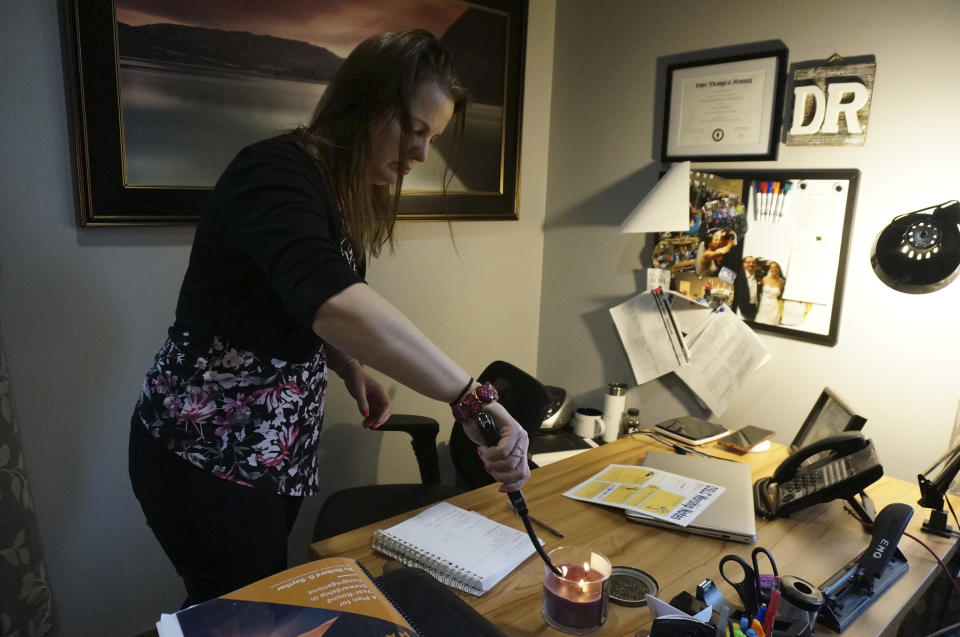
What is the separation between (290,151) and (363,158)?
0.15 metres

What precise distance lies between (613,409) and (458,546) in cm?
114

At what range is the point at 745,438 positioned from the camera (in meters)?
1.62

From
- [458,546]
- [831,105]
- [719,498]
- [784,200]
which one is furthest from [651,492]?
[831,105]

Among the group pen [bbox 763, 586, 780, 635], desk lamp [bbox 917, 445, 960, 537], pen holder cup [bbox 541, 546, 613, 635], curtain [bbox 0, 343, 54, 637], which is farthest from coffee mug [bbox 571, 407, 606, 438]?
curtain [bbox 0, 343, 54, 637]

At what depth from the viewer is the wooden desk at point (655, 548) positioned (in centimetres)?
92

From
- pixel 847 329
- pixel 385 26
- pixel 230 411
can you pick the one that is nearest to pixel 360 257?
pixel 230 411

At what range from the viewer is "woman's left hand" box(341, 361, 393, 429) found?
141 cm

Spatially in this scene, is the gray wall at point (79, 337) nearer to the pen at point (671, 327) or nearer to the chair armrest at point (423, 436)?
the chair armrest at point (423, 436)

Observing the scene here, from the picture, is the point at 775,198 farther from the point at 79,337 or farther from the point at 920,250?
the point at 79,337

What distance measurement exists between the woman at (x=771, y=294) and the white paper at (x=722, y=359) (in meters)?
0.07

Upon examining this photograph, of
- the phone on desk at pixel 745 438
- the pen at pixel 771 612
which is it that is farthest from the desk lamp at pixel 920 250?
the pen at pixel 771 612

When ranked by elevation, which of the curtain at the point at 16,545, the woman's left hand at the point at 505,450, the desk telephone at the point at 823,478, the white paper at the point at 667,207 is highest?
the white paper at the point at 667,207

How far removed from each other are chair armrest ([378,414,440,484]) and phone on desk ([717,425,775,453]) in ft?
2.57

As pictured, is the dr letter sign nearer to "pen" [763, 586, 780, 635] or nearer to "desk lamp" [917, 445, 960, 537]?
"desk lamp" [917, 445, 960, 537]
